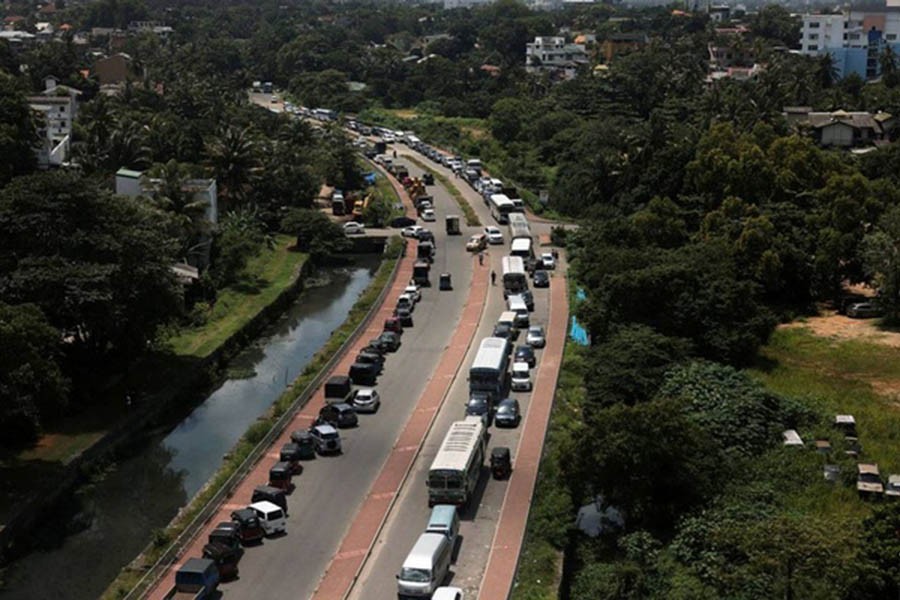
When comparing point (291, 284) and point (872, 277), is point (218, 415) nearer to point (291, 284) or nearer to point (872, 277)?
point (291, 284)

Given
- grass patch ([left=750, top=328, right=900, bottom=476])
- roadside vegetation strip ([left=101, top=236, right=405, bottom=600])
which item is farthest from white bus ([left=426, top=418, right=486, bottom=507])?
grass patch ([left=750, top=328, right=900, bottom=476])

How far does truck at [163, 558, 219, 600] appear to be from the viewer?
2459cm

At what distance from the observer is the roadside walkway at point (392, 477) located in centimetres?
2623

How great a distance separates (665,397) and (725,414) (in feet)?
5.97

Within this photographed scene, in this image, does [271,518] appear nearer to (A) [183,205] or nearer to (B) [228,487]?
(B) [228,487]

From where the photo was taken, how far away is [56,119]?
232 feet

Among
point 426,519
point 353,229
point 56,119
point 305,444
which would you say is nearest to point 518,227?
point 353,229

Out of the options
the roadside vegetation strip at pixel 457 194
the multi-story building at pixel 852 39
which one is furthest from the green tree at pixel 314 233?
the multi-story building at pixel 852 39

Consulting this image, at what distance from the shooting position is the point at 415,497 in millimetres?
Result: 30359

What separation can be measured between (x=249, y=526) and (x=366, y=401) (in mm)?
9505

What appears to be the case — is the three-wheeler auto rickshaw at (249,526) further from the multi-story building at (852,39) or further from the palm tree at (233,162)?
the multi-story building at (852,39)

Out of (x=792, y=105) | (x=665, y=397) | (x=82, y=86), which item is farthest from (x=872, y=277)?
(x=82, y=86)

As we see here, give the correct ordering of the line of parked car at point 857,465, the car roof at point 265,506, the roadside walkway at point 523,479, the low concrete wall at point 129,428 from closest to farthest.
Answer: the roadside walkway at point 523,479 → the car roof at point 265,506 → the line of parked car at point 857,465 → the low concrete wall at point 129,428

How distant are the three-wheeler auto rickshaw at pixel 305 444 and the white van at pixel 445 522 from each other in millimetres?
6059
